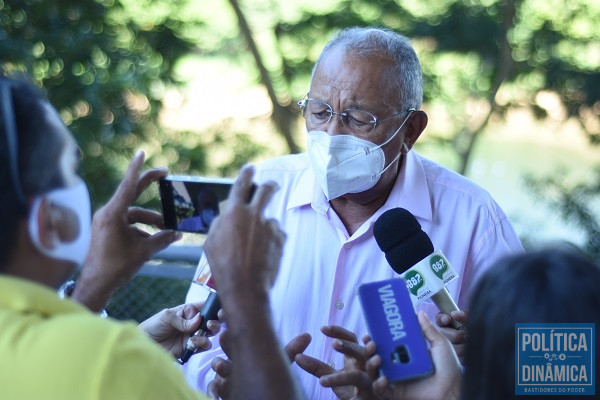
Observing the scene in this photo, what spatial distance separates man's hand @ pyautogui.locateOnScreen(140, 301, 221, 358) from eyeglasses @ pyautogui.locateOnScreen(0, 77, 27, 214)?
1028mm

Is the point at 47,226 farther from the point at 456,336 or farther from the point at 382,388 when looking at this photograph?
Result: the point at 456,336

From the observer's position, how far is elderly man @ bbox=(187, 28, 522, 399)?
300cm

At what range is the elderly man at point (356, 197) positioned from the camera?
3.00 metres

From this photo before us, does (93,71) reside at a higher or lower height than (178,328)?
lower

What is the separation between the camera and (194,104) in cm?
746

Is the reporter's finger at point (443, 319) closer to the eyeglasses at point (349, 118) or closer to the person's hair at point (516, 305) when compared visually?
the person's hair at point (516, 305)

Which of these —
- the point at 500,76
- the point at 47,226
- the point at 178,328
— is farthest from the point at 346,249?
the point at 500,76

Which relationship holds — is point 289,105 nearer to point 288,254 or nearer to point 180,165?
point 180,165

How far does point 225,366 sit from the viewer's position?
8.54 ft

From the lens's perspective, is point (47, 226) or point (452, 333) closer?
point (47, 226)

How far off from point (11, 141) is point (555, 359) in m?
1.21

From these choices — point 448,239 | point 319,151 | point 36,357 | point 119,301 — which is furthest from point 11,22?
point 36,357

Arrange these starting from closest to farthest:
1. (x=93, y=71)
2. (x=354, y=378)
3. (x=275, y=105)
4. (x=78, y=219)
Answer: (x=78, y=219)
(x=354, y=378)
(x=93, y=71)
(x=275, y=105)

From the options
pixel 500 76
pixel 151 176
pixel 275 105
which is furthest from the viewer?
pixel 275 105
